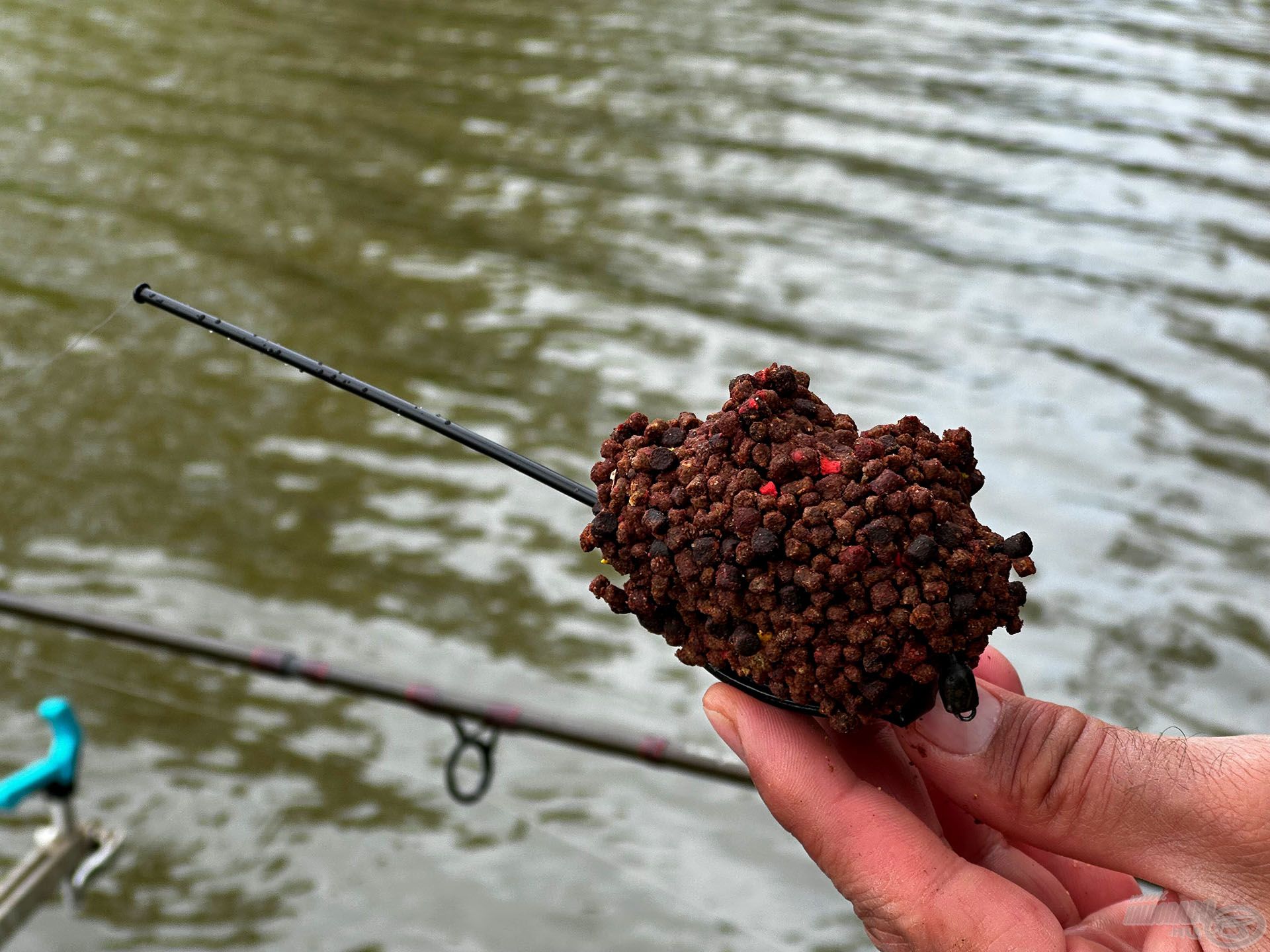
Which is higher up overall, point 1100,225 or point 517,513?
point 1100,225

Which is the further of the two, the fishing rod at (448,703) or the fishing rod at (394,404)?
the fishing rod at (448,703)

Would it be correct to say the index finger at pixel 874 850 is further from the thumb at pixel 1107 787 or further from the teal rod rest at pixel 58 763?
the teal rod rest at pixel 58 763

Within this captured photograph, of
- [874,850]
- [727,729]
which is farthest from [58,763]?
[874,850]

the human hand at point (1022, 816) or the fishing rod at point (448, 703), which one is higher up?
the human hand at point (1022, 816)

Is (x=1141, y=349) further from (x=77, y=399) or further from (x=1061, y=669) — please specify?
(x=77, y=399)

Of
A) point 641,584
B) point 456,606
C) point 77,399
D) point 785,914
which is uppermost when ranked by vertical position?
point 641,584

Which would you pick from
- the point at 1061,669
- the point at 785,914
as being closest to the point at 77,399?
the point at 785,914

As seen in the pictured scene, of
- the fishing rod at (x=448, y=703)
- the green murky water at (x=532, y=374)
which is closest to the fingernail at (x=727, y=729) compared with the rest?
the fishing rod at (x=448, y=703)
